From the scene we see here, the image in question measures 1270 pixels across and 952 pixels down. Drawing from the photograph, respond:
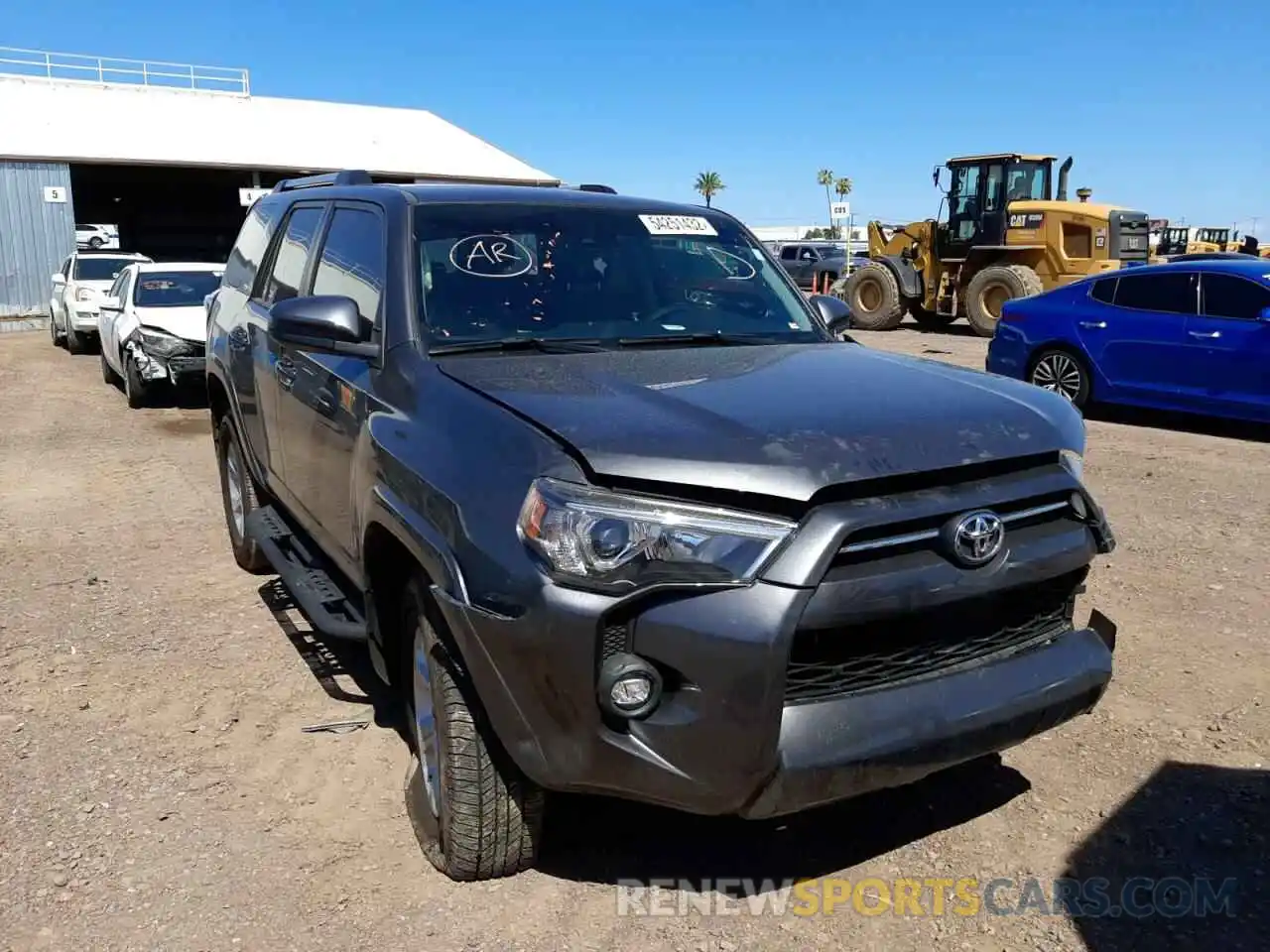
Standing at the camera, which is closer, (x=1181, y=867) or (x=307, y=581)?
(x=1181, y=867)

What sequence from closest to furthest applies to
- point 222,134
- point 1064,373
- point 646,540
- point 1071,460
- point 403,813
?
point 646,540, point 1071,460, point 403,813, point 1064,373, point 222,134

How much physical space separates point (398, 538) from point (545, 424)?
2.01 feet

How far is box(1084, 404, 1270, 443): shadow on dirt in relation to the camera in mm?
9852

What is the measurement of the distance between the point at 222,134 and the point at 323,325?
28967 millimetres

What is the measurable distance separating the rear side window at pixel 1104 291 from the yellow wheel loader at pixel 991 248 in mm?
6086

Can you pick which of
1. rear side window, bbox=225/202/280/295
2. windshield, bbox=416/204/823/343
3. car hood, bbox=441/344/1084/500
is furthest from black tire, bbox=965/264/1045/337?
car hood, bbox=441/344/1084/500

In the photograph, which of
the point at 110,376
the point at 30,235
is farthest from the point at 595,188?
the point at 30,235

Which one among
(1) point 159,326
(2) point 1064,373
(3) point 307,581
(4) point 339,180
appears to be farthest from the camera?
(1) point 159,326

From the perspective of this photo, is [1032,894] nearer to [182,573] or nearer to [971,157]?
[182,573]

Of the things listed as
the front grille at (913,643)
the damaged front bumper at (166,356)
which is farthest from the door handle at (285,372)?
the damaged front bumper at (166,356)

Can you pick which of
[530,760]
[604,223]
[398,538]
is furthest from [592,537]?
[604,223]

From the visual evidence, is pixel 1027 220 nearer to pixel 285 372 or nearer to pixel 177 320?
pixel 177 320

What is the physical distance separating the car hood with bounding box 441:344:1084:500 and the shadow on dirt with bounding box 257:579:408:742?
1603mm

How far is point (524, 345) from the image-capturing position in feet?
11.0
